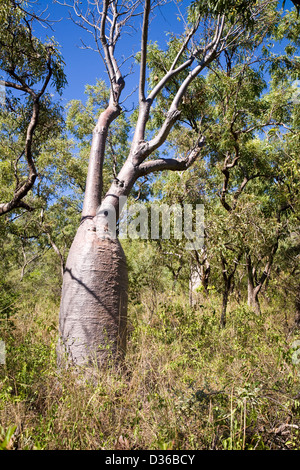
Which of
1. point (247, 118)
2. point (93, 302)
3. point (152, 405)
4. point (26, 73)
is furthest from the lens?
point (247, 118)

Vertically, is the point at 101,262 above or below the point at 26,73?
below

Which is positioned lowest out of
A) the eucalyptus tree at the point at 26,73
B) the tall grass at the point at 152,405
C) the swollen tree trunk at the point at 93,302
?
the tall grass at the point at 152,405

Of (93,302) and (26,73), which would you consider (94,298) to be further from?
(26,73)

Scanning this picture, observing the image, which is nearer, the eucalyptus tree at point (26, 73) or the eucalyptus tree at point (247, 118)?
the eucalyptus tree at point (26, 73)

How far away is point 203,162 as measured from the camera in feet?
25.9

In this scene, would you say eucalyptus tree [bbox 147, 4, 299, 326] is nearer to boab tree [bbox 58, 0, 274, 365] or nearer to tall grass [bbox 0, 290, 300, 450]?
boab tree [bbox 58, 0, 274, 365]

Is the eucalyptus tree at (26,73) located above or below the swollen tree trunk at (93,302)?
above

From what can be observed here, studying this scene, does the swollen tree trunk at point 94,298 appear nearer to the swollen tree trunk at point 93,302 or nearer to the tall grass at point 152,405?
the swollen tree trunk at point 93,302

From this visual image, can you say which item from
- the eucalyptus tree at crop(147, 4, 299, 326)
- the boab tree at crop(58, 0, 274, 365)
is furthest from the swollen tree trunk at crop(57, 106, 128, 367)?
the eucalyptus tree at crop(147, 4, 299, 326)

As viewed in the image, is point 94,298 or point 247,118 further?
point 247,118

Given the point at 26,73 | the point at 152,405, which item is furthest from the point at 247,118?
the point at 152,405

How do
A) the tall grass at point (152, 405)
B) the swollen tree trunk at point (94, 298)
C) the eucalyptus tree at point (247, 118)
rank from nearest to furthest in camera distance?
the tall grass at point (152, 405), the swollen tree trunk at point (94, 298), the eucalyptus tree at point (247, 118)

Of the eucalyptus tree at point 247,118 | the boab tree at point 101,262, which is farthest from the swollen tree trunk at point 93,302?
the eucalyptus tree at point 247,118

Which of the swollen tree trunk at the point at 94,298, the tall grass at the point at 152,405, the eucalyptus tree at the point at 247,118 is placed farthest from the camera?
the eucalyptus tree at the point at 247,118
